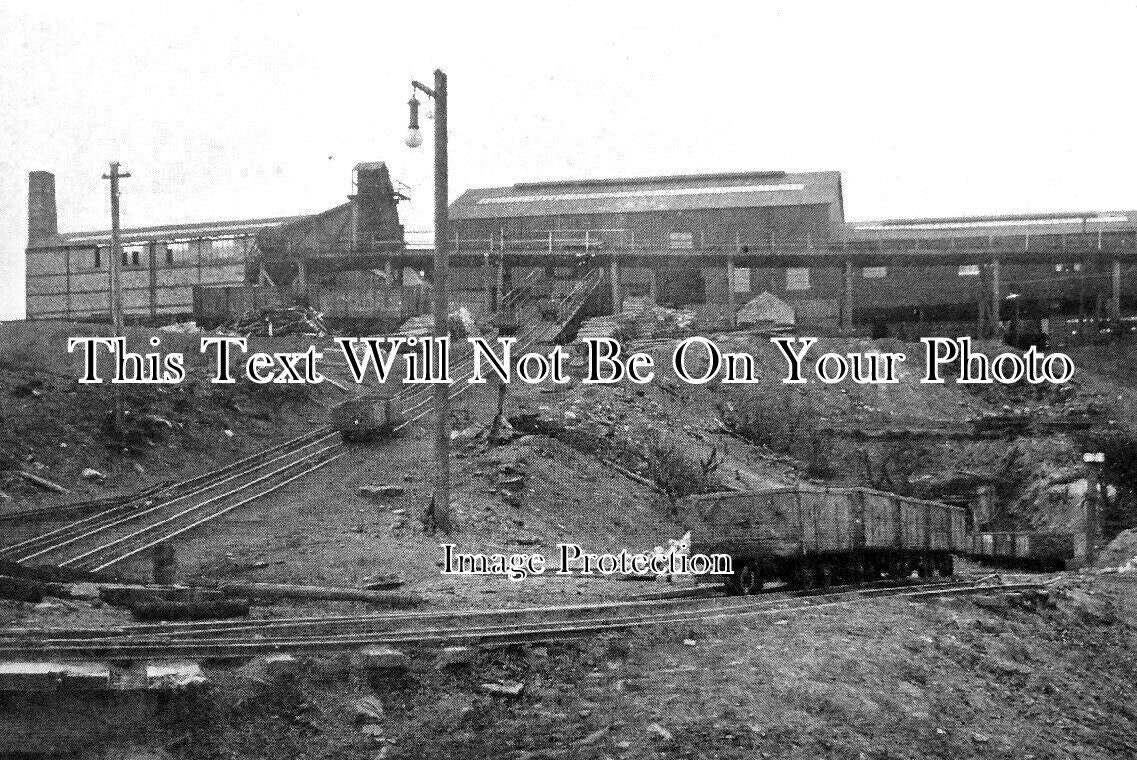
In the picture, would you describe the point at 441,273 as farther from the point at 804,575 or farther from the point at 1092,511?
the point at 1092,511

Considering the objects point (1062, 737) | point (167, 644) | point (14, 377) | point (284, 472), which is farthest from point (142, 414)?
point (1062, 737)

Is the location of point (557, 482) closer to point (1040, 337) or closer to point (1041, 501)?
point (1041, 501)

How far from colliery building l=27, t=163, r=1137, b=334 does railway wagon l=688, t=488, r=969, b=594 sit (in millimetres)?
24265

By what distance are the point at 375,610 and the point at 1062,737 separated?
9651mm

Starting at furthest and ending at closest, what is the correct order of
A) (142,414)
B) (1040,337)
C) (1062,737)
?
(1040,337) → (142,414) → (1062,737)

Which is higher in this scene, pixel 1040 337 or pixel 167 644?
pixel 1040 337

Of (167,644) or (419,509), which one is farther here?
(419,509)

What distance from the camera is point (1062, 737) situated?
1566cm

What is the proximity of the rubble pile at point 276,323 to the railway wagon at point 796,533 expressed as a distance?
2563 centimetres

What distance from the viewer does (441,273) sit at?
76.9ft

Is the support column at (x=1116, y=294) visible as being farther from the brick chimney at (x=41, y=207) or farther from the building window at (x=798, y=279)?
the brick chimney at (x=41, y=207)

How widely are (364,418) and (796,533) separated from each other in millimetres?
14110

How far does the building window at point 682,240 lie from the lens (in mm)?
59000

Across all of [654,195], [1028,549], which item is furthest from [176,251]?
[1028,549]
